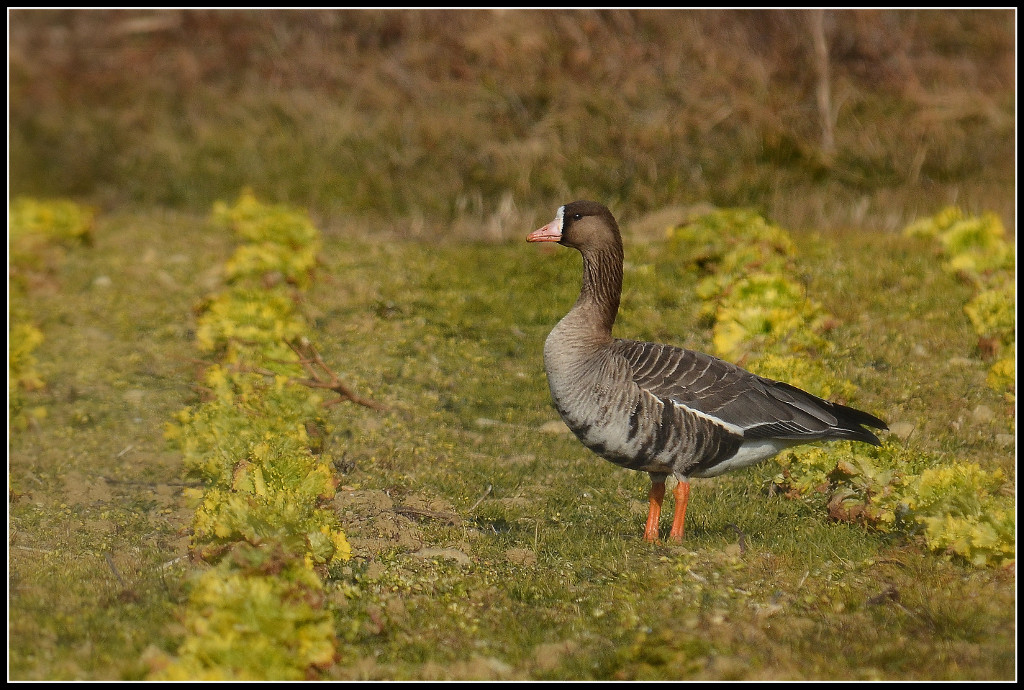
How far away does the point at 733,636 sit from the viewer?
6.10 meters

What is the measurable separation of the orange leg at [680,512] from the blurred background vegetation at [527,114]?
26.9ft

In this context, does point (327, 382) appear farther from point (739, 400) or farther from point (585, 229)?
point (739, 400)

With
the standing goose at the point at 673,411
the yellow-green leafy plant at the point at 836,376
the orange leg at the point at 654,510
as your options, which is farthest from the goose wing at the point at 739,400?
the orange leg at the point at 654,510

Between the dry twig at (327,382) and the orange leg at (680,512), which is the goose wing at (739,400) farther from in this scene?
the dry twig at (327,382)

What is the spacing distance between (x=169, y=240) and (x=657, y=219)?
722 cm

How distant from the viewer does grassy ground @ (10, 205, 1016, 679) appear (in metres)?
5.99

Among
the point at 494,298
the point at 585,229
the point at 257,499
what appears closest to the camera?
the point at 257,499

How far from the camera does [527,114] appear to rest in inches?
739

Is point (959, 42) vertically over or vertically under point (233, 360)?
over

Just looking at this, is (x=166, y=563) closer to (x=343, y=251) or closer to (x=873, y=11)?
(x=343, y=251)

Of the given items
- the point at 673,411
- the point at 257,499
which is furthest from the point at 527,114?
the point at 257,499

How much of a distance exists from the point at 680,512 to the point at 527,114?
497 inches

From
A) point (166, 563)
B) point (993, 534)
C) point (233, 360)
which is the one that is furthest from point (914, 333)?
point (166, 563)

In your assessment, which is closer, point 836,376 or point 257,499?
point 257,499
